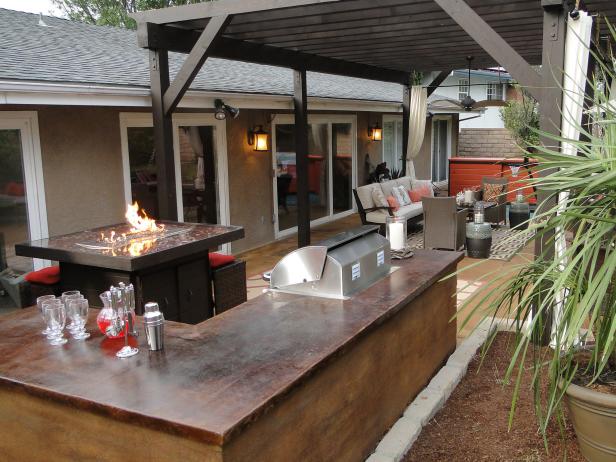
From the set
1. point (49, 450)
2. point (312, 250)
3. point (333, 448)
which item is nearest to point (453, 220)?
point (312, 250)

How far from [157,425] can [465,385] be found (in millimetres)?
2524

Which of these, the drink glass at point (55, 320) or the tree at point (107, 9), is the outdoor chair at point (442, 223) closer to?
the drink glass at point (55, 320)

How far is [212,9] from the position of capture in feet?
18.4

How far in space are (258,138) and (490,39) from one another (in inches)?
185

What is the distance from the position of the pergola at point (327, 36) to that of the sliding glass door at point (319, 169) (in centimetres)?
159

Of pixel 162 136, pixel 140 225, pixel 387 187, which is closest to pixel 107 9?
pixel 387 187

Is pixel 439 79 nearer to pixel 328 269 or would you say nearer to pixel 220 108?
pixel 220 108

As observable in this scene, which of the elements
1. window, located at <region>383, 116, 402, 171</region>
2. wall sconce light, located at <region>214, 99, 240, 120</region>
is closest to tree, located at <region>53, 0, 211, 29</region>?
window, located at <region>383, 116, 402, 171</region>

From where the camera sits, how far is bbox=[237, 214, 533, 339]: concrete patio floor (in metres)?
6.05

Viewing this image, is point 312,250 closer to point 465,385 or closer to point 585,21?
point 465,385

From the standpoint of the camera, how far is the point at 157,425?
1.96 m

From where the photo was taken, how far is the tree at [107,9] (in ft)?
88.7

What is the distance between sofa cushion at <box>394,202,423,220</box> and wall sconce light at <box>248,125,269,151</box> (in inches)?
94.3

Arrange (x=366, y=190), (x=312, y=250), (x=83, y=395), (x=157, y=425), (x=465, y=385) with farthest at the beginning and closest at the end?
(x=366, y=190), (x=465, y=385), (x=312, y=250), (x=83, y=395), (x=157, y=425)
